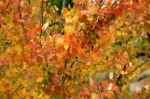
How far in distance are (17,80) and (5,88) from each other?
11.3 inches

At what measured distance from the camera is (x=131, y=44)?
22.1 feet

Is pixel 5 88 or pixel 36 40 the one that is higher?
pixel 36 40

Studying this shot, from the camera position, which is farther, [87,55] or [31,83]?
[31,83]

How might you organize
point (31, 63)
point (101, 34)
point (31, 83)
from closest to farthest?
point (101, 34)
point (31, 63)
point (31, 83)

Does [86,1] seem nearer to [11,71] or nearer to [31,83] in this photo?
[31,83]

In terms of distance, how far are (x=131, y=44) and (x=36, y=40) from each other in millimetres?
3508

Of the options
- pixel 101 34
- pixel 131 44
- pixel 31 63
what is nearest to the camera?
pixel 101 34

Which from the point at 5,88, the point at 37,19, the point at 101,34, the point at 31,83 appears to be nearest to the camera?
the point at 101,34

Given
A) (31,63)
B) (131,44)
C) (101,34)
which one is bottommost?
(131,44)

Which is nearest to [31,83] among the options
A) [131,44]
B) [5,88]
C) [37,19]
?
[5,88]

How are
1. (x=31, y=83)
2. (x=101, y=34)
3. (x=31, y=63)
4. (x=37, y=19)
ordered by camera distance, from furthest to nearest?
(x=37, y=19) < (x=31, y=83) < (x=31, y=63) < (x=101, y=34)

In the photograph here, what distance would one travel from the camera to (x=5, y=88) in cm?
430

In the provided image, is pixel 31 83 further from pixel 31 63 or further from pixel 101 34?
pixel 101 34

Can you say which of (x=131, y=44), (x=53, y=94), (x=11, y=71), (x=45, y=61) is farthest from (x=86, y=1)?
(x=131, y=44)
